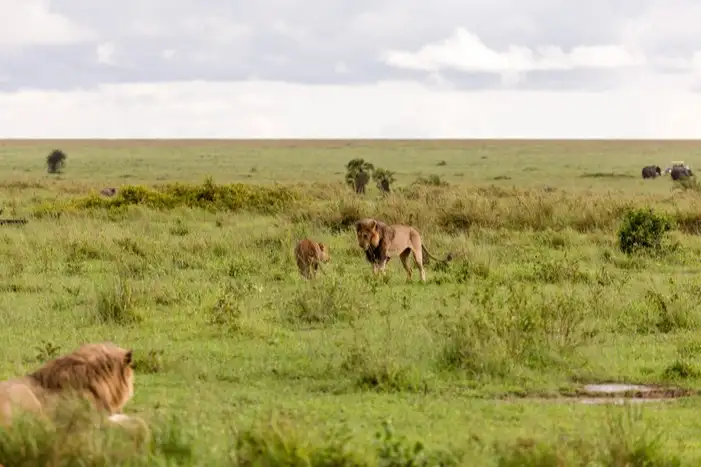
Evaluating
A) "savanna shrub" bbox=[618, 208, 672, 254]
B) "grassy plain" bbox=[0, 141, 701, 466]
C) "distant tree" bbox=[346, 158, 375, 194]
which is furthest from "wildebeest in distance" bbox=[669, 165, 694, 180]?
"savanna shrub" bbox=[618, 208, 672, 254]

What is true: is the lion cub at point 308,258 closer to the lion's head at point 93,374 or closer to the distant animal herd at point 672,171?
the lion's head at point 93,374

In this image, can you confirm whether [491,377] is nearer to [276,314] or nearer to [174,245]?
[276,314]

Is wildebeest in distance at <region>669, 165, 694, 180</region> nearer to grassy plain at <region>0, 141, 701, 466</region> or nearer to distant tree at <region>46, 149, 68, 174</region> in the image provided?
grassy plain at <region>0, 141, 701, 466</region>

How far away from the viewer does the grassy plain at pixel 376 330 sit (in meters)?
6.38

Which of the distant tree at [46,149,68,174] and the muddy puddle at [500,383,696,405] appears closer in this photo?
the muddy puddle at [500,383,696,405]

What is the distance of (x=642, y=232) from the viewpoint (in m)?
19.2

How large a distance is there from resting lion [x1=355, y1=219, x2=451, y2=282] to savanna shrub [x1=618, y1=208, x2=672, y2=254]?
187 inches

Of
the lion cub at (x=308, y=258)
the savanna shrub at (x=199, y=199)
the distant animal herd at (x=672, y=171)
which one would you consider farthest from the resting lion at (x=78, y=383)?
the distant animal herd at (x=672, y=171)

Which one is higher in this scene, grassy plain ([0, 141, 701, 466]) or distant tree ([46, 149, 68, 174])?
grassy plain ([0, 141, 701, 466])

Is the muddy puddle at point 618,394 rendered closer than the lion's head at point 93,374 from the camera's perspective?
No

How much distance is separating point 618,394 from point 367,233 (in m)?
6.19

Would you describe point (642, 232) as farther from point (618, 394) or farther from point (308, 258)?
point (618, 394)

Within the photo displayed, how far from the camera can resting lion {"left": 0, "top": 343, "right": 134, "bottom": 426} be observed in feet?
20.0

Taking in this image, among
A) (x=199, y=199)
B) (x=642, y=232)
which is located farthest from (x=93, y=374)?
(x=199, y=199)
